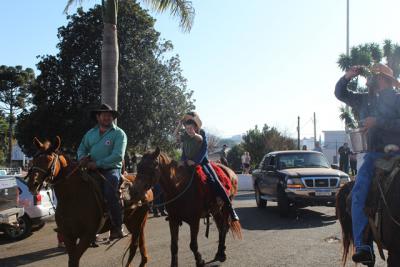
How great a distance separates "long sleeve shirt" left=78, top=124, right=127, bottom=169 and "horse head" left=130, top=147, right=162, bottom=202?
0.41 metres

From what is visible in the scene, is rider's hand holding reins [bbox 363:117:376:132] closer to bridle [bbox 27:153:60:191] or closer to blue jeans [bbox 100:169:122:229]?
blue jeans [bbox 100:169:122:229]

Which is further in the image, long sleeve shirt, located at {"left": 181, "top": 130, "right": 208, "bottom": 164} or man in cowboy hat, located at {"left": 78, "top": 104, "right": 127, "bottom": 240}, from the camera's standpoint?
long sleeve shirt, located at {"left": 181, "top": 130, "right": 208, "bottom": 164}

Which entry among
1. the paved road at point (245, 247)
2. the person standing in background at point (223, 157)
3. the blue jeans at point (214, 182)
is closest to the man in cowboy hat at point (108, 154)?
the blue jeans at point (214, 182)

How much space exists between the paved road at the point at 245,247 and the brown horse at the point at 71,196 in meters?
2.12

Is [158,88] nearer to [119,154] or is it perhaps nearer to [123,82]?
[123,82]

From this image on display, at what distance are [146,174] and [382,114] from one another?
3.27 metres

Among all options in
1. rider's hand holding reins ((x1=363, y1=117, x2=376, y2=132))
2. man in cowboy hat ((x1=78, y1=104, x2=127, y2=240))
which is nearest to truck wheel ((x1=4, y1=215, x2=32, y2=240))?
man in cowboy hat ((x1=78, y1=104, x2=127, y2=240))

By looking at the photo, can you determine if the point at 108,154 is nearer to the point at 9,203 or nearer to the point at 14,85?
the point at 9,203

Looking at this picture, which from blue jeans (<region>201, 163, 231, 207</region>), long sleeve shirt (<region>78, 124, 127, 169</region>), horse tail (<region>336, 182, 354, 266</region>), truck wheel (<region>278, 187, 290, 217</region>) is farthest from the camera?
truck wheel (<region>278, 187, 290, 217</region>)

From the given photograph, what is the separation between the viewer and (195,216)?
24.9 feet

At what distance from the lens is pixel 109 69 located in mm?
13133

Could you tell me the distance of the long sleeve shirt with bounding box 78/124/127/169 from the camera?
6863 millimetres

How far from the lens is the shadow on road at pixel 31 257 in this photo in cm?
875

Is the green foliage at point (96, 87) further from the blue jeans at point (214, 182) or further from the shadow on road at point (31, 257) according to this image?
the blue jeans at point (214, 182)
